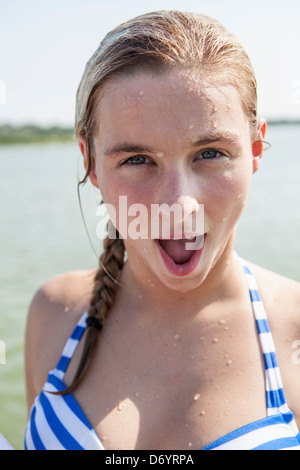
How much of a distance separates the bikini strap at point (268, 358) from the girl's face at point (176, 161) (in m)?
0.37

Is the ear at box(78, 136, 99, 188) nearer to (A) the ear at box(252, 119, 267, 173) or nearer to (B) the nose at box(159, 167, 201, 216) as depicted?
(B) the nose at box(159, 167, 201, 216)

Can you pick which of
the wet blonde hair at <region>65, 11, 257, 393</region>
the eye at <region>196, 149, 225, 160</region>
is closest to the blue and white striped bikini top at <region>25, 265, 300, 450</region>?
the wet blonde hair at <region>65, 11, 257, 393</region>

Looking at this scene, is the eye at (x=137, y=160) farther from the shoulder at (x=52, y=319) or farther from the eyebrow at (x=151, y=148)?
the shoulder at (x=52, y=319)

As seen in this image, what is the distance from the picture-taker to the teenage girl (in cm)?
143

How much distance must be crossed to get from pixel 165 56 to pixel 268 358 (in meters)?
1.11

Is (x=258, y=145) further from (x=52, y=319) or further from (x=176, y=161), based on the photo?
(x=52, y=319)

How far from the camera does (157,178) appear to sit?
1455 millimetres

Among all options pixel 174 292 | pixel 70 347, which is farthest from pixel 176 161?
pixel 70 347

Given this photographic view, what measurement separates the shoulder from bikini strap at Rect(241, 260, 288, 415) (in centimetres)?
76

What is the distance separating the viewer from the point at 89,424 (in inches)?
65.9

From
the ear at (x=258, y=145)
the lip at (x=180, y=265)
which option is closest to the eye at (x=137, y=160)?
the lip at (x=180, y=265)

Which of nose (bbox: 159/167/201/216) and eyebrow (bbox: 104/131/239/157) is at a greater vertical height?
eyebrow (bbox: 104/131/239/157)

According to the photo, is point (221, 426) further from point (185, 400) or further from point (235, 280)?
point (235, 280)

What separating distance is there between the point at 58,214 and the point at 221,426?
696 centimetres
